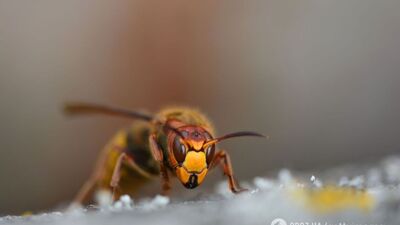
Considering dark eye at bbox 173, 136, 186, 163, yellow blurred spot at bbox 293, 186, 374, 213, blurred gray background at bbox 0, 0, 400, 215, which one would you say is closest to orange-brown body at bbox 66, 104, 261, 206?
dark eye at bbox 173, 136, 186, 163

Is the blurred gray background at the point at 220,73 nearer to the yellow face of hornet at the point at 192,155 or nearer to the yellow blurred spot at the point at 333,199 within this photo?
the yellow face of hornet at the point at 192,155

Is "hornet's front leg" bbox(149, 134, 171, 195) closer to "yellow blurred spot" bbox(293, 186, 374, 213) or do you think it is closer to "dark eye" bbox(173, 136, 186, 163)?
"dark eye" bbox(173, 136, 186, 163)

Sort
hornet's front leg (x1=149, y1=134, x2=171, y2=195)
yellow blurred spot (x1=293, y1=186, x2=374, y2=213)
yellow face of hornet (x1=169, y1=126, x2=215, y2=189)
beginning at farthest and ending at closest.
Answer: hornet's front leg (x1=149, y1=134, x2=171, y2=195), yellow face of hornet (x1=169, y1=126, x2=215, y2=189), yellow blurred spot (x1=293, y1=186, x2=374, y2=213)

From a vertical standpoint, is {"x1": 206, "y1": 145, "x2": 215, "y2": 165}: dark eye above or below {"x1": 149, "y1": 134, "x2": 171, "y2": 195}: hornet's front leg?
below

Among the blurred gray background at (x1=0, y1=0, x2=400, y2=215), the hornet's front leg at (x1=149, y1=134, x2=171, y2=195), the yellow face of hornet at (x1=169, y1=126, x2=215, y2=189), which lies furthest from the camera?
the blurred gray background at (x1=0, y1=0, x2=400, y2=215)

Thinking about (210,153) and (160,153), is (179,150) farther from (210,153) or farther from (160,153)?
(160,153)

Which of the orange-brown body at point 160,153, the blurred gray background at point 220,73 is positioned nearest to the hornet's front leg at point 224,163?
the orange-brown body at point 160,153

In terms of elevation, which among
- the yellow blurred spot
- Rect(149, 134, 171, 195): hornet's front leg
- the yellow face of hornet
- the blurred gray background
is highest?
the blurred gray background
